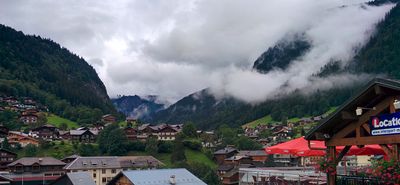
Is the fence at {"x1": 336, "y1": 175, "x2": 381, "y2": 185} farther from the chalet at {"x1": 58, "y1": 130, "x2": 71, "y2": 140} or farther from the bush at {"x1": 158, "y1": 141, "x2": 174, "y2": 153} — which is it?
the chalet at {"x1": 58, "y1": 130, "x2": 71, "y2": 140}

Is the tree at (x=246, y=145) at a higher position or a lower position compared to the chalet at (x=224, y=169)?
higher

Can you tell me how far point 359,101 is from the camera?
10703mm

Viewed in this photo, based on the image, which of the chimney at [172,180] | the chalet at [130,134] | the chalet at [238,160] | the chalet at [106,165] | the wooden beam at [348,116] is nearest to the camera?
the wooden beam at [348,116]

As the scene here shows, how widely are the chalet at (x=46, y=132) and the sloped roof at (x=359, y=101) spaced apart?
101693 millimetres

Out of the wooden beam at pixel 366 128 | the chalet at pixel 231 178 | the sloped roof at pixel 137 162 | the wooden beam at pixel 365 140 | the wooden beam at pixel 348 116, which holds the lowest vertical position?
the chalet at pixel 231 178

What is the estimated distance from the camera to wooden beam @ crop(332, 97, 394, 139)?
10.3m

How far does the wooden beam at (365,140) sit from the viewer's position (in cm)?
986

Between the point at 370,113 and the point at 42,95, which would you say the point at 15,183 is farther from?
the point at 42,95

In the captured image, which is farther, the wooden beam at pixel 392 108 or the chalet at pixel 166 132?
the chalet at pixel 166 132

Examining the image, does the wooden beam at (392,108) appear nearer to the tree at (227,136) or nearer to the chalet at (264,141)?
the tree at (227,136)

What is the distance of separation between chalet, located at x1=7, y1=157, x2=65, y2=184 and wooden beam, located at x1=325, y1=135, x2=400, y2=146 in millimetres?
69440

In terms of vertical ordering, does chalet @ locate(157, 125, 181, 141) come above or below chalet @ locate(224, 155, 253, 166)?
above

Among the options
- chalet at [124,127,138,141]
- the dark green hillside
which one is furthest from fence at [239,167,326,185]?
the dark green hillside

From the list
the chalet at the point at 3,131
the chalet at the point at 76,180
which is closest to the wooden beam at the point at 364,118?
the chalet at the point at 76,180
